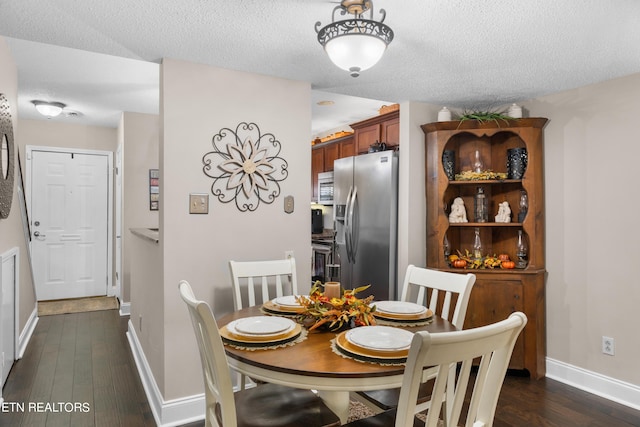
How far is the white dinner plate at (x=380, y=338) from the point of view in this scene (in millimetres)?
1446

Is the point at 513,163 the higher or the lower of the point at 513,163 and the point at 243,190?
the higher

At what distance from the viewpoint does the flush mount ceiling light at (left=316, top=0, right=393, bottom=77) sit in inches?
68.6

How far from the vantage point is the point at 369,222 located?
3.84 m

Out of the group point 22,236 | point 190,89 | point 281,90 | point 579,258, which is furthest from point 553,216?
point 22,236

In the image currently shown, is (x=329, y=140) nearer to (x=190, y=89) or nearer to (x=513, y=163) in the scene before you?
(x=513, y=163)

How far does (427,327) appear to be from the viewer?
5.95 ft

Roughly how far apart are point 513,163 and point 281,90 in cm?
200

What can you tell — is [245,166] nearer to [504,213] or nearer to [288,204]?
[288,204]

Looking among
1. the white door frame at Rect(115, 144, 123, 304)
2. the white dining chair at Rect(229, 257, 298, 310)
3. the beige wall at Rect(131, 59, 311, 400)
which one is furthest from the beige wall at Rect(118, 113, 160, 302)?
the white dining chair at Rect(229, 257, 298, 310)

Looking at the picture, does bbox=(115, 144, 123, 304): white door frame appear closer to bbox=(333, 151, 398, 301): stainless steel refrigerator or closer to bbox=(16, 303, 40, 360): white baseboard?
bbox=(16, 303, 40, 360): white baseboard

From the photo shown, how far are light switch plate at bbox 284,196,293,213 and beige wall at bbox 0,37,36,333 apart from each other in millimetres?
1896

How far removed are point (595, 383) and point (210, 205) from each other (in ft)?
10.00

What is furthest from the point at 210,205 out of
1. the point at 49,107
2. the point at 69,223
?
the point at 69,223

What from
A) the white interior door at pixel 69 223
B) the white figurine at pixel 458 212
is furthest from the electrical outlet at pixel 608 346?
the white interior door at pixel 69 223
